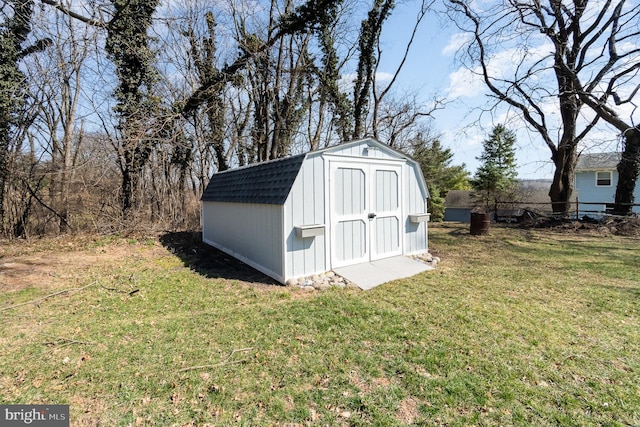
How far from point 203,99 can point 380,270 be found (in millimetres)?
10278

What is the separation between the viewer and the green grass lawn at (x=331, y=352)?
2117 mm

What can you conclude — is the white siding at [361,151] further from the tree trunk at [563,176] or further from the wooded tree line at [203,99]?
the tree trunk at [563,176]

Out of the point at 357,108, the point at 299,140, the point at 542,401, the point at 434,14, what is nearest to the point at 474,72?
the point at 434,14

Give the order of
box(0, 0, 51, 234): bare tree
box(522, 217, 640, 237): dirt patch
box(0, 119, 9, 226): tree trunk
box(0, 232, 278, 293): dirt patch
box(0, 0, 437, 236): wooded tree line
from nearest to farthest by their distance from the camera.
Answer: box(0, 232, 278, 293): dirt patch
box(0, 0, 51, 234): bare tree
box(0, 119, 9, 226): tree trunk
box(0, 0, 437, 236): wooded tree line
box(522, 217, 640, 237): dirt patch

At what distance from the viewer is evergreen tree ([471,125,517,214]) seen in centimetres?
1861

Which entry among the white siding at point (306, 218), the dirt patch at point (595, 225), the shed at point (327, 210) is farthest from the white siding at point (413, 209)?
the dirt patch at point (595, 225)

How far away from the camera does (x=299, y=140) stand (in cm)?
1561

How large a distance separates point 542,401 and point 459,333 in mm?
1052

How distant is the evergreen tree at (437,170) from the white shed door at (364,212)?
1047cm

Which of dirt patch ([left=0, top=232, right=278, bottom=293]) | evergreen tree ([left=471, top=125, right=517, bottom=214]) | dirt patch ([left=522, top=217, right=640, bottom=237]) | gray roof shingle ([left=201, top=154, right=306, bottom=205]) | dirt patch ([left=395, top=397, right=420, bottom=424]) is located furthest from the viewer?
evergreen tree ([left=471, top=125, right=517, bottom=214])

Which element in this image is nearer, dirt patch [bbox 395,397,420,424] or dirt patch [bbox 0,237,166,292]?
dirt patch [bbox 395,397,420,424]

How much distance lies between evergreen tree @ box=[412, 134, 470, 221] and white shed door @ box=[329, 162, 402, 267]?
10472 millimetres

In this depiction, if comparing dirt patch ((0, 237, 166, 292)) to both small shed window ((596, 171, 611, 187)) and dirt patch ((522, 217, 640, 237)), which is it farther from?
small shed window ((596, 171, 611, 187))

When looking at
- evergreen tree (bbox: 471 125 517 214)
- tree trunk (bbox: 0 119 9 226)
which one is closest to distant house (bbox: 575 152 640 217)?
evergreen tree (bbox: 471 125 517 214)
